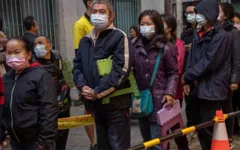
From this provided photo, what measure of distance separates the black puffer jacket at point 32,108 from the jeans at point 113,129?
1.97 feet

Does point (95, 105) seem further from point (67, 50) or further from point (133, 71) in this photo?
point (67, 50)

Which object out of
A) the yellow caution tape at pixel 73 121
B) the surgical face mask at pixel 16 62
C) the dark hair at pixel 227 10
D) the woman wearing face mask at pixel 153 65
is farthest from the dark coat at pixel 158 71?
the dark hair at pixel 227 10

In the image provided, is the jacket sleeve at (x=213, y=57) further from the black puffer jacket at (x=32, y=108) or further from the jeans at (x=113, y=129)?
the black puffer jacket at (x=32, y=108)

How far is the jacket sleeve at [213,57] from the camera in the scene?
12.5 ft

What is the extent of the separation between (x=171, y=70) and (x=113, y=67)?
73 centimetres

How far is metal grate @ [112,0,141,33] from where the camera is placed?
1051 cm

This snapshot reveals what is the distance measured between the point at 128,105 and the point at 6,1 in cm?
556

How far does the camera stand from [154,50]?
12.2 feet

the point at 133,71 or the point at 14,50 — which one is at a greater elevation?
the point at 14,50

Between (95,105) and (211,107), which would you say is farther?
(211,107)

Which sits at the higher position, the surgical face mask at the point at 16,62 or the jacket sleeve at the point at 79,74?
the surgical face mask at the point at 16,62

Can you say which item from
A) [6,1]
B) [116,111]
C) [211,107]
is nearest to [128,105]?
[116,111]

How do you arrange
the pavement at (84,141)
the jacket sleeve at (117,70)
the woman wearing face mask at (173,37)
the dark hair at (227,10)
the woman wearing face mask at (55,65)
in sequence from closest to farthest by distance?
the jacket sleeve at (117,70), the woman wearing face mask at (55,65), the woman wearing face mask at (173,37), the dark hair at (227,10), the pavement at (84,141)

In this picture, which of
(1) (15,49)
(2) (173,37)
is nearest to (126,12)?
(2) (173,37)
